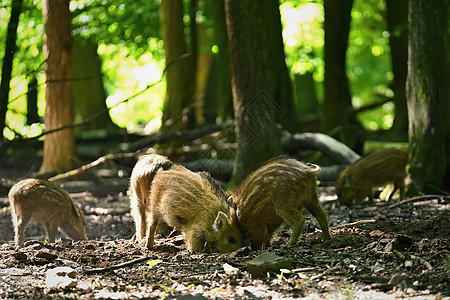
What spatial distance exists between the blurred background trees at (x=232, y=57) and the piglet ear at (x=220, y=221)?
2.16 meters

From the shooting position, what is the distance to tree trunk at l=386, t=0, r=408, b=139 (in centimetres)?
1493

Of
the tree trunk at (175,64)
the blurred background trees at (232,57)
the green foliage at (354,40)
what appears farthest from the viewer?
the green foliage at (354,40)

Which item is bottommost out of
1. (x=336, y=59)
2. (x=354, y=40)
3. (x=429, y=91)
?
(x=429, y=91)

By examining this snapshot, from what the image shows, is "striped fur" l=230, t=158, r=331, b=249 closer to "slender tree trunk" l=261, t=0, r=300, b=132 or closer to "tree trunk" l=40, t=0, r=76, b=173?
"tree trunk" l=40, t=0, r=76, b=173

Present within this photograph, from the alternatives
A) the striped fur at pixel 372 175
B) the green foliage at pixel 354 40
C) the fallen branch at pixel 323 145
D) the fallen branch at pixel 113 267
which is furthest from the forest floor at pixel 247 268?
the green foliage at pixel 354 40

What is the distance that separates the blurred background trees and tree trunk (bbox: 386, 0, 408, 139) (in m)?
0.02

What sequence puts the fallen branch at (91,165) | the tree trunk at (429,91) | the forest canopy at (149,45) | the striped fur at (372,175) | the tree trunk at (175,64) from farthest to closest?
the forest canopy at (149,45)
the tree trunk at (175,64)
the fallen branch at (91,165)
the striped fur at (372,175)
the tree trunk at (429,91)

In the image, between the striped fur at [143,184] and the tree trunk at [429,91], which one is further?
the tree trunk at [429,91]

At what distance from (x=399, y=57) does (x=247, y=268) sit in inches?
458

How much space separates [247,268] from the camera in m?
4.75

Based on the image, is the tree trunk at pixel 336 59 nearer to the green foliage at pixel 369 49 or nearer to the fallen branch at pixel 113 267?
the green foliage at pixel 369 49

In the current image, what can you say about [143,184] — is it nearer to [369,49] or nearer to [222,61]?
[222,61]

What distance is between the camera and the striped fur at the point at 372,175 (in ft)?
30.3

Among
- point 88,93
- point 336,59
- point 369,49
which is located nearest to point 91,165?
point 336,59
